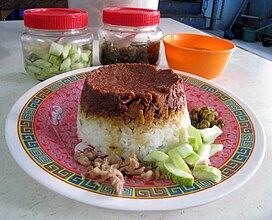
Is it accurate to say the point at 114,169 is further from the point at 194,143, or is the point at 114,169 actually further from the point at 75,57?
the point at 75,57

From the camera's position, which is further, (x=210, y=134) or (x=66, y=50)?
(x=66, y=50)

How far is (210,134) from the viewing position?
0.65 meters

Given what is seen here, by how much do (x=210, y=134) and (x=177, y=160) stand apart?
13 centimetres

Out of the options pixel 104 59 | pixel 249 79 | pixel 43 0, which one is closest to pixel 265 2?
pixel 43 0

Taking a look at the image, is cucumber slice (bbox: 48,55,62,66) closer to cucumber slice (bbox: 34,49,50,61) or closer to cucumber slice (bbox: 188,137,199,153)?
cucumber slice (bbox: 34,49,50,61)

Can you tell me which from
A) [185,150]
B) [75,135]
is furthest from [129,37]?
[185,150]

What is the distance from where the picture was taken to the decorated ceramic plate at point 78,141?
460 mm

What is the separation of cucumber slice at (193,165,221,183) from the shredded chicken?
6 cm

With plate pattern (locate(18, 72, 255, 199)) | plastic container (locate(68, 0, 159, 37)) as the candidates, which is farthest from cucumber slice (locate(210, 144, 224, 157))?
plastic container (locate(68, 0, 159, 37))

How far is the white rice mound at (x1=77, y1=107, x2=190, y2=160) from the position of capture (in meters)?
0.62

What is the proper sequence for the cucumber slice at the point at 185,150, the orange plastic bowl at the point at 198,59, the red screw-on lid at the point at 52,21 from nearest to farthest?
the cucumber slice at the point at 185,150
the red screw-on lid at the point at 52,21
the orange plastic bowl at the point at 198,59

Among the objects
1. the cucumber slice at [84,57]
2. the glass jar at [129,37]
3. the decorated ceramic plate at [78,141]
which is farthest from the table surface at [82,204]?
the glass jar at [129,37]

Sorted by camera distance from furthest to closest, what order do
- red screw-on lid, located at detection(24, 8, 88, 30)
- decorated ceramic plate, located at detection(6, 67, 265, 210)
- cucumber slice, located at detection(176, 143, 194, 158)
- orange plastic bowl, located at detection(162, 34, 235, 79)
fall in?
orange plastic bowl, located at detection(162, 34, 235, 79) < red screw-on lid, located at detection(24, 8, 88, 30) < cucumber slice, located at detection(176, 143, 194, 158) < decorated ceramic plate, located at detection(6, 67, 265, 210)

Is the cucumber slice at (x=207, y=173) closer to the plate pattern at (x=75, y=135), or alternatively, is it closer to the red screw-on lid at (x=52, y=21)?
the plate pattern at (x=75, y=135)
